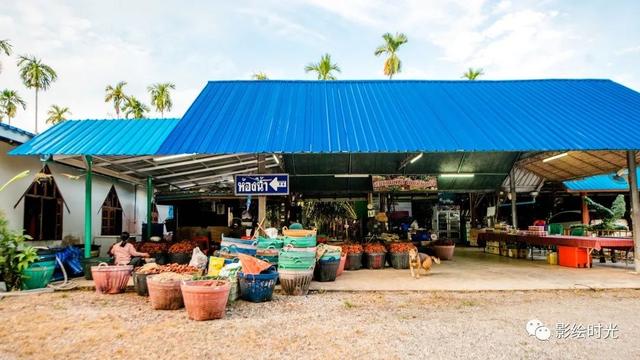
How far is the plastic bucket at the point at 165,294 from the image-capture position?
775 centimetres

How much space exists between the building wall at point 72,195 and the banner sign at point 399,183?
10.2 m

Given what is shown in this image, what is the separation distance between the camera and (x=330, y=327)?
21.5 feet

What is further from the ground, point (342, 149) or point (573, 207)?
point (342, 149)

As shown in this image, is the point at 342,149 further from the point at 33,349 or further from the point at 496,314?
the point at 33,349

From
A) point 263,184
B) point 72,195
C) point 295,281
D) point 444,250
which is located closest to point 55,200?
point 72,195

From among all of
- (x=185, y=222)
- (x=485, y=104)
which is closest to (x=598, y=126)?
(x=485, y=104)

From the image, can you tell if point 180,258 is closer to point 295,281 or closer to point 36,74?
point 295,281

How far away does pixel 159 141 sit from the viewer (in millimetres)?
11883

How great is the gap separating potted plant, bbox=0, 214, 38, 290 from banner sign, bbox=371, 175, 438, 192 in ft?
36.8

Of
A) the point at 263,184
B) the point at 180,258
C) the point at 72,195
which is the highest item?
the point at 263,184

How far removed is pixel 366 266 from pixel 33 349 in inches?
365


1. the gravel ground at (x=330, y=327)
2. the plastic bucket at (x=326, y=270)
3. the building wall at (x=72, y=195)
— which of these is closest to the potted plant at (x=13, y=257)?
the gravel ground at (x=330, y=327)

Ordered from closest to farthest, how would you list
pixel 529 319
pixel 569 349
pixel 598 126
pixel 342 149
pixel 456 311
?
pixel 569 349 < pixel 529 319 < pixel 456 311 < pixel 342 149 < pixel 598 126

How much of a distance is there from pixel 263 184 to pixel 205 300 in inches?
166
